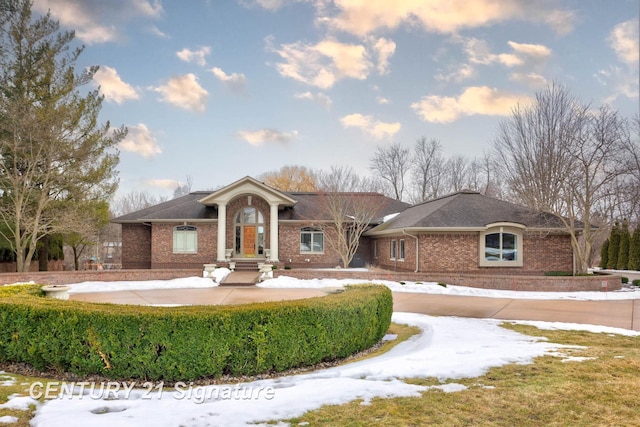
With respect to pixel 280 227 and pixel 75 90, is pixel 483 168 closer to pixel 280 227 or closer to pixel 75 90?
pixel 280 227

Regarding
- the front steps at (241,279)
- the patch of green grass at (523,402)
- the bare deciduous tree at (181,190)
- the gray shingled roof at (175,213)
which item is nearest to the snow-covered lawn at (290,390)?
the patch of green grass at (523,402)

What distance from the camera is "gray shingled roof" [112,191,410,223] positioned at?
23562mm

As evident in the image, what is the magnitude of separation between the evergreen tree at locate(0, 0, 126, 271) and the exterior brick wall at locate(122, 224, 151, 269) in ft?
8.94

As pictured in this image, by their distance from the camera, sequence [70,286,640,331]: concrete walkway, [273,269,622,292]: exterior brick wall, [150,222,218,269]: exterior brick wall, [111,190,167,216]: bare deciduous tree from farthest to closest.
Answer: [111,190,167,216]: bare deciduous tree < [150,222,218,269]: exterior brick wall < [273,269,622,292]: exterior brick wall < [70,286,640,331]: concrete walkway

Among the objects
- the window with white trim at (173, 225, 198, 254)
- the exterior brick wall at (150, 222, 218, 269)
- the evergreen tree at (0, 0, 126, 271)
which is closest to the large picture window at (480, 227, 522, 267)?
the exterior brick wall at (150, 222, 218, 269)

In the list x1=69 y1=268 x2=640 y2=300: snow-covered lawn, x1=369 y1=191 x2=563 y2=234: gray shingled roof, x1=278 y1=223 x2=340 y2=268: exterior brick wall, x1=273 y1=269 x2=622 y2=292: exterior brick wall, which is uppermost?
x1=369 y1=191 x2=563 y2=234: gray shingled roof

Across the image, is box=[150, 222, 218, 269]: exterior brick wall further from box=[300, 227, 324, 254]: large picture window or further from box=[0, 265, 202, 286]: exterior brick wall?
box=[300, 227, 324, 254]: large picture window

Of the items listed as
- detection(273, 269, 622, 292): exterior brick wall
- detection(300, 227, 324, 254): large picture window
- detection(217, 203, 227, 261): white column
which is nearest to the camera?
detection(273, 269, 622, 292): exterior brick wall

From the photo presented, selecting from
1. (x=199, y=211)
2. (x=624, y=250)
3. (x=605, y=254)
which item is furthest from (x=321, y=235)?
(x=605, y=254)

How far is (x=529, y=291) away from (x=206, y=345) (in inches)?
547

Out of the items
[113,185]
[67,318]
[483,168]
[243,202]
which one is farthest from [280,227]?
[483,168]

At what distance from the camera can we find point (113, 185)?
23.2 meters

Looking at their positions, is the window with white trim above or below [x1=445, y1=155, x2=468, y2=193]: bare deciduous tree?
below

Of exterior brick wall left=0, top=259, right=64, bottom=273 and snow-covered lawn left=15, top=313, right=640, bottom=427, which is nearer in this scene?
snow-covered lawn left=15, top=313, right=640, bottom=427
